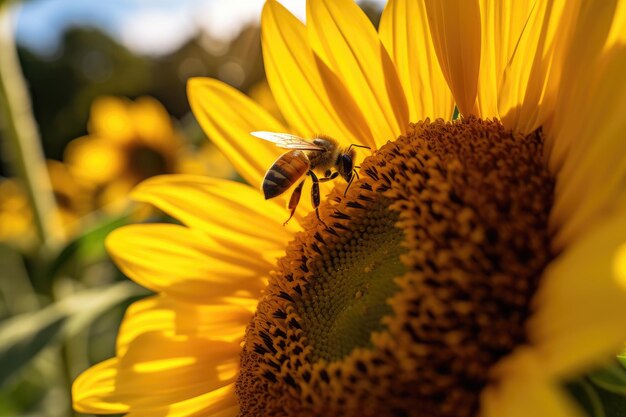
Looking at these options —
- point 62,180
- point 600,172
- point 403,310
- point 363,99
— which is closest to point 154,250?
point 363,99

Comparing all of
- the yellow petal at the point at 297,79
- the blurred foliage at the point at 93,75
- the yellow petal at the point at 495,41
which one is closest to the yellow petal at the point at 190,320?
the yellow petal at the point at 297,79

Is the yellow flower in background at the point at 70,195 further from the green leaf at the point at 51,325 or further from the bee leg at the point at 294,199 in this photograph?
the bee leg at the point at 294,199

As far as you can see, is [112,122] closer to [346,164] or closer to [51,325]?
[51,325]

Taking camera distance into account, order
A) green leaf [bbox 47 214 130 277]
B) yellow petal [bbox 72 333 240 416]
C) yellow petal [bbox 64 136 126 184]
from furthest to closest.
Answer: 1. yellow petal [bbox 64 136 126 184]
2. green leaf [bbox 47 214 130 277]
3. yellow petal [bbox 72 333 240 416]

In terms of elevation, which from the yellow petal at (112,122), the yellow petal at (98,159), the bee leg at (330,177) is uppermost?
the bee leg at (330,177)

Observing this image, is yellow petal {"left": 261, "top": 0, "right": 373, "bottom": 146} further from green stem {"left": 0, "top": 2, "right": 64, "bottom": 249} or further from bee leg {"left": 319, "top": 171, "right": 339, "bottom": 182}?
green stem {"left": 0, "top": 2, "right": 64, "bottom": 249}

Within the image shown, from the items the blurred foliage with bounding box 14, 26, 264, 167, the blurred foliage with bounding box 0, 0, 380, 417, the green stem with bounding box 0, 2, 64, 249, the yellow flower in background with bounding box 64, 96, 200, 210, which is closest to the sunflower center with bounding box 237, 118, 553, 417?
the blurred foliage with bounding box 0, 0, 380, 417
